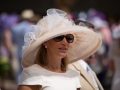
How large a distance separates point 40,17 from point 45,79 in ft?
27.9

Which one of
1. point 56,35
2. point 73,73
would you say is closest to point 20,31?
point 73,73

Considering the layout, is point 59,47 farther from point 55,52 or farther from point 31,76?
point 31,76

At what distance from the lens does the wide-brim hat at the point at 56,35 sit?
409 centimetres

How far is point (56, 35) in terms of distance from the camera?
4.04 metres

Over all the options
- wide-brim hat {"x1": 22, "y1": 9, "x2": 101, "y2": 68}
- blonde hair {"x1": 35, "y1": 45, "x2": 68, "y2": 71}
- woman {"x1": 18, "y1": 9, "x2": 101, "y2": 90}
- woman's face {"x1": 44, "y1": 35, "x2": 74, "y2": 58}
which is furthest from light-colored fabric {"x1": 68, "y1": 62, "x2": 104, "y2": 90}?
woman's face {"x1": 44, "y1": 35, "x2": 74, "y2": 58}

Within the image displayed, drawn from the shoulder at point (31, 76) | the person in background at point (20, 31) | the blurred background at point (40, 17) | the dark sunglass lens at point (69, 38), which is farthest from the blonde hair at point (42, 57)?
the person in background at point (20, 31)

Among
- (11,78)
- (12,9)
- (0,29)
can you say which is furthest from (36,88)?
(12,9)

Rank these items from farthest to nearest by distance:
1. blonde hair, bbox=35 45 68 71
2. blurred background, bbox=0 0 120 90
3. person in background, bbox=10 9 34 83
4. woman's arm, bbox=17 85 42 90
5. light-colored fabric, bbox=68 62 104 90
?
1. blurred background, bbox=0 0 120 90
2. person in background, bbox=10 9 34 83
3. light-colored fabric, bbox=68 62 104 90
4. blonde hair, bbox=35 45 68 71
5. woman's arm, bbox=17 85 42 90

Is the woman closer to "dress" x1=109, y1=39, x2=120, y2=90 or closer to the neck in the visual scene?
the neck

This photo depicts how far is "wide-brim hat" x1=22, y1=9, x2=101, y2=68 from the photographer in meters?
4.09

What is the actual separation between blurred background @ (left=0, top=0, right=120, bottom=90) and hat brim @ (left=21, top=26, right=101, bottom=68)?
22.5 inches

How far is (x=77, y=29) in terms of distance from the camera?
4.09 m

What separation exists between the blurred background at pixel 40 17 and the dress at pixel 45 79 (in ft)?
2.75

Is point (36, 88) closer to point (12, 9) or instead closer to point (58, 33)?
point (58, 33)
